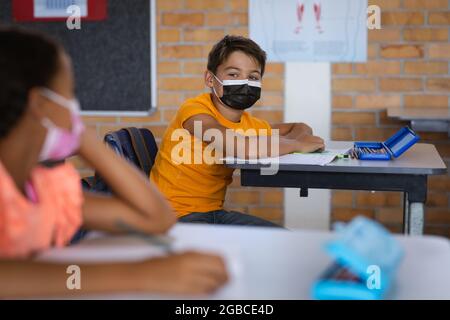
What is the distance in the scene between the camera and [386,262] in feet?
2.92

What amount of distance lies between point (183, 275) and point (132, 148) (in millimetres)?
1425

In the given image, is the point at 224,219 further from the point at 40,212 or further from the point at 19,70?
the point at 19,70

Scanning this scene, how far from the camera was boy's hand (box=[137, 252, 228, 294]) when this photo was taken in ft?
2.97

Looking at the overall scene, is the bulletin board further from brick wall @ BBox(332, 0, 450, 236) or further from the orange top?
the orange top

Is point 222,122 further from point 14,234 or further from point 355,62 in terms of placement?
point 14,234

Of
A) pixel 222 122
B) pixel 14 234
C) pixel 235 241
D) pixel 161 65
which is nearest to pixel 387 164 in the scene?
pixel 222 122

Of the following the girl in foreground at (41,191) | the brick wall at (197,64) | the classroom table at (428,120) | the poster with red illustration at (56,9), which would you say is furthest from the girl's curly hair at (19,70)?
the poster with red illustration at (56,9)

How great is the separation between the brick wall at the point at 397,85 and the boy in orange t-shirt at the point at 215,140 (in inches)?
38.4

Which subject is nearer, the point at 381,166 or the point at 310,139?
the point at 381,166

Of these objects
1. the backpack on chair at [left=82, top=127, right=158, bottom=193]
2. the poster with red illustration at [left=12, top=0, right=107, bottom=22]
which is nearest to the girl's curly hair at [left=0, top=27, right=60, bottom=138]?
the backpack on chair at [left=82, top=127, right=158, bottom=193]

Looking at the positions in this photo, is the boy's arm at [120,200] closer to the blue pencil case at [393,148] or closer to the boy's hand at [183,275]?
the boy's hand at [183,275]

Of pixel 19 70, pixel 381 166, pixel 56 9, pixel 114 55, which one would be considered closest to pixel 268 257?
pixel 19 70

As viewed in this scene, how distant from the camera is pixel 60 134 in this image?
1.01 m
